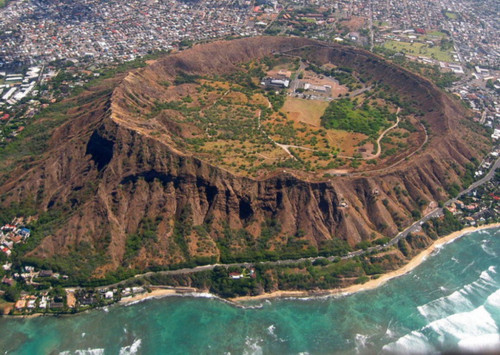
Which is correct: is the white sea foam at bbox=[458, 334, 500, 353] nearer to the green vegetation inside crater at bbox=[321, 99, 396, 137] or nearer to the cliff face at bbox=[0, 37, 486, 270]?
the cliff face at bbox=[0, 37, 486, 270]

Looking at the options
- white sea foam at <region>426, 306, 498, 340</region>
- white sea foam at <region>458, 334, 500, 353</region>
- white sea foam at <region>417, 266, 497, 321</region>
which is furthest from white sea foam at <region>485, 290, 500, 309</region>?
white sea foam at <region>458, 334, 500, 353</region>

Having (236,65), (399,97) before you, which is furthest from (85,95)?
(399,97)

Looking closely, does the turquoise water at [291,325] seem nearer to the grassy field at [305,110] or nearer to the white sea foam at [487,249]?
the white sea foam at [487,249]

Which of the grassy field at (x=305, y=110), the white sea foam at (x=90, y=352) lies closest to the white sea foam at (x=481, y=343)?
the white sea foam at (x=90, y=352)

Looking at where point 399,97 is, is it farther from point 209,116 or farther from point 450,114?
point 209,116

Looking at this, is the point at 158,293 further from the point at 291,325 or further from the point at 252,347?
the point at 291,325

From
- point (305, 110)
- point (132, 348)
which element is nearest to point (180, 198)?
point (132, 348)
